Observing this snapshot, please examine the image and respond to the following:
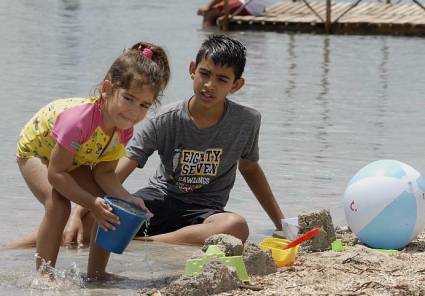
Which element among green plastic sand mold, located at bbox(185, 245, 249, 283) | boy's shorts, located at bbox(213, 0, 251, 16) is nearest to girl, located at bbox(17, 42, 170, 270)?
green plastic sand mold, located at bbox(185, 245, 249, 283)

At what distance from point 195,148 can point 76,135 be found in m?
1.17

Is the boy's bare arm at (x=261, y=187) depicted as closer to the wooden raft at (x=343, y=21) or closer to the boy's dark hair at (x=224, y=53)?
the boy's dark hair at (x=224, y=53)

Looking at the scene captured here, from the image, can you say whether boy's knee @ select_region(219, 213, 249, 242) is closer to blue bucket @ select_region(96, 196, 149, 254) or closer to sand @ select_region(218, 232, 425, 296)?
sand @ select_region(218, 232, 425, 296)

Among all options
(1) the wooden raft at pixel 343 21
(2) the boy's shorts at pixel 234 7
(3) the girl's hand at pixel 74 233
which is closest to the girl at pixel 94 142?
(3) the girl's hand at pixel 74 233

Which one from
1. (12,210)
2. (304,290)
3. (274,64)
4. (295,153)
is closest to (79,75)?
(274,64)

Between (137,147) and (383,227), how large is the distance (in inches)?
53.5

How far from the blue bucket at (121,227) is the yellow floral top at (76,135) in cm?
31

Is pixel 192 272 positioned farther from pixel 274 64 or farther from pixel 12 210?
pixel 274 64

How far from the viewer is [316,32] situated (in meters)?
20.8

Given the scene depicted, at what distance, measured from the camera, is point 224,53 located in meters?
5.93

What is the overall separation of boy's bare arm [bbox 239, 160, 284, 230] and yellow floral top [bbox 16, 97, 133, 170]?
114 cm

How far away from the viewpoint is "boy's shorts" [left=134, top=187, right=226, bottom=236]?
6164 mm

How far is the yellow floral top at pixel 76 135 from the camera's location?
5039 millimetres

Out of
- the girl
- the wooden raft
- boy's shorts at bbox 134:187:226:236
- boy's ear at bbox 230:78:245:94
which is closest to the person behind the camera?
the girl
